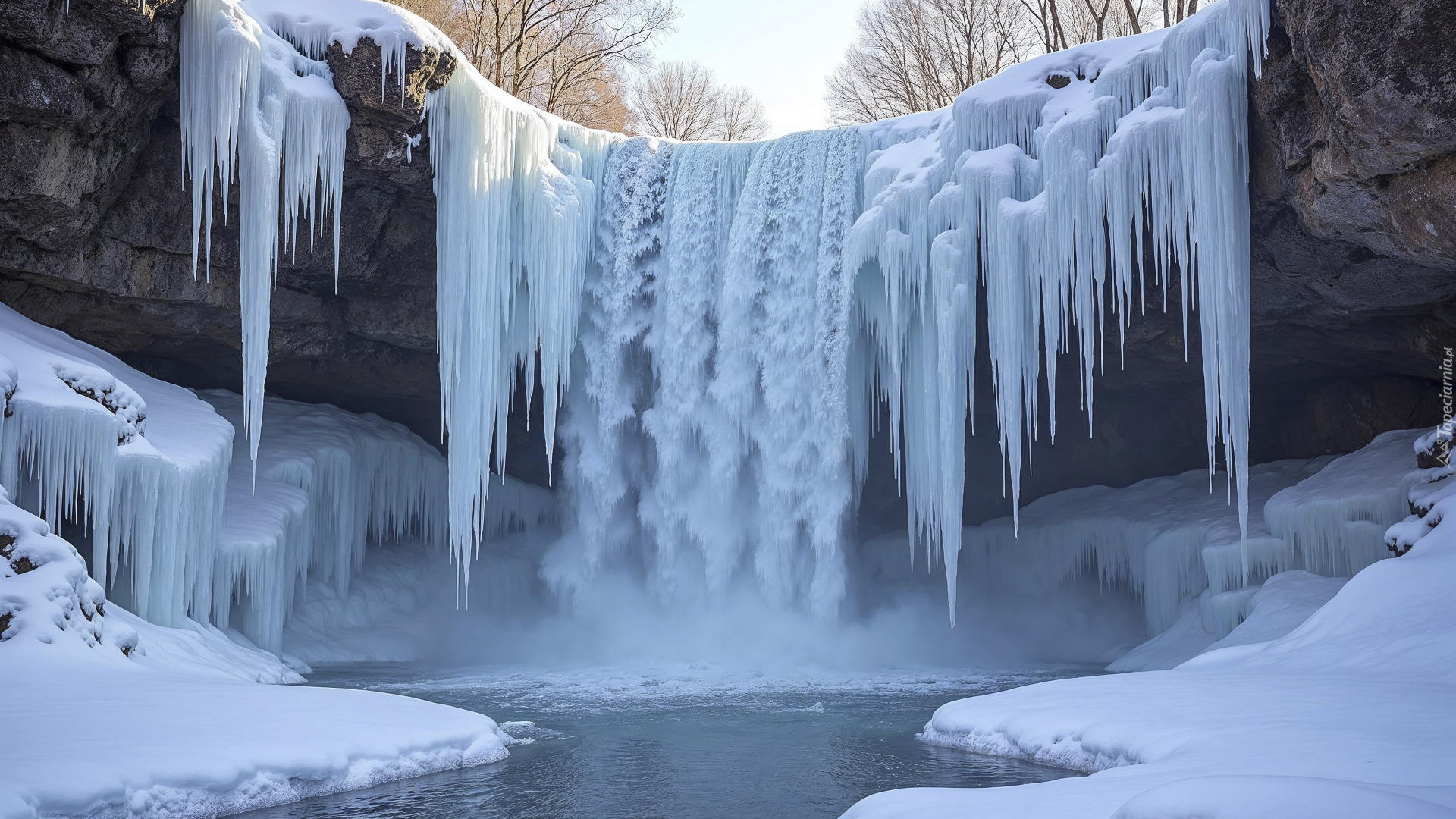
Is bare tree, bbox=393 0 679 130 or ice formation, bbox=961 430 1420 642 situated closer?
ice formation, bbox=961 430 1420 642

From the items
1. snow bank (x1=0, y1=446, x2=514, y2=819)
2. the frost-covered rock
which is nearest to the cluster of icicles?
the frost-covered rock

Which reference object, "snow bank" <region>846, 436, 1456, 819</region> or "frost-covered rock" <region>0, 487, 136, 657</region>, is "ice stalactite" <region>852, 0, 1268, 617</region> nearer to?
"snow bank" <region>846, 436, 1456, 819</region>

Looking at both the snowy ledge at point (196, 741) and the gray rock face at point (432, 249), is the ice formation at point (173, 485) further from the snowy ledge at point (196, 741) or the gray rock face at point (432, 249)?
the snowy ledge at point (196, 741)

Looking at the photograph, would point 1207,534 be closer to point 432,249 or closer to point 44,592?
point 432,249

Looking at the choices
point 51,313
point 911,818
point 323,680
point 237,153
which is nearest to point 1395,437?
point 911,818

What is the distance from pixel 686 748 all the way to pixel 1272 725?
377 centimetres

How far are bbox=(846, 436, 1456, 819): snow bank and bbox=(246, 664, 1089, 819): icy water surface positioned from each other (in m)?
0.45

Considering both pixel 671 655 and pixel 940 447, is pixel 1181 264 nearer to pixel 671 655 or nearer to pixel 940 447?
pixel 940 447

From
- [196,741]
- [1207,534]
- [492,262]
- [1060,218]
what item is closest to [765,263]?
[492,262]

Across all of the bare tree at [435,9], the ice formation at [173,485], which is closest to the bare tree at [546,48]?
the bare tree at [435,9]

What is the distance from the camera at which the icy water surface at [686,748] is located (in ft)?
18.5

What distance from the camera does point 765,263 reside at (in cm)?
1368

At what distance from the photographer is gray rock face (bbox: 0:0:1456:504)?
774 cm

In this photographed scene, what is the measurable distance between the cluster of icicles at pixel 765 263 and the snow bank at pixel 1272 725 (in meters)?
2.27
